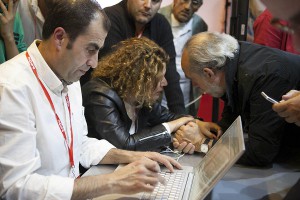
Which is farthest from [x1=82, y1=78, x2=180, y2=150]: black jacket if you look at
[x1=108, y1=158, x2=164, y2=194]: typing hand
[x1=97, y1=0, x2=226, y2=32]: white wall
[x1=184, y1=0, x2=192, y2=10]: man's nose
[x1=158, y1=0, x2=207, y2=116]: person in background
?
[x1=97, y1=0, x2=226, y2=32]: white wall

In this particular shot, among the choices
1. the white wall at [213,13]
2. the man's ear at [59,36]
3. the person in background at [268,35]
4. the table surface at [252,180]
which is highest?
the man's ear at [59,36]

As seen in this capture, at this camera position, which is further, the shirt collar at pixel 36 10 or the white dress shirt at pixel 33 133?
the shirt collar at pixel 36 10

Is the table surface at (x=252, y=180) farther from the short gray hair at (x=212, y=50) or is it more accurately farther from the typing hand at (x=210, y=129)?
the short gray hair at (x=212, y=50)

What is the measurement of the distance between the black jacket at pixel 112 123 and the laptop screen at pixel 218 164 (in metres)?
0.40

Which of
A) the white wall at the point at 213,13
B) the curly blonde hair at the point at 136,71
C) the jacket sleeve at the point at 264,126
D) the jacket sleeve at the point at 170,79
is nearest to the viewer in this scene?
the jacket sleeve at the point at 264,126

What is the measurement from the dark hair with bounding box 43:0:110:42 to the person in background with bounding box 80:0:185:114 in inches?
35.9

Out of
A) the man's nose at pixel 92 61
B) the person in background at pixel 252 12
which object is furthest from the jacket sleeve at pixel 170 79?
the man's nose at pixel 92 61

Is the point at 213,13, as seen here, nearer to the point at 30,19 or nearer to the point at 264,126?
the point at 30,19

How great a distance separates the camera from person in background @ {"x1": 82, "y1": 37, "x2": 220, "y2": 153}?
168cm

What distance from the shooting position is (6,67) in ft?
4.01

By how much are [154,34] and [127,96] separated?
2.52ft

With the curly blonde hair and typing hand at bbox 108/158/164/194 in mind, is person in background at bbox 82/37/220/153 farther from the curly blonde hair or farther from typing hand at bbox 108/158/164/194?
typing hand at bbox 108/158/164/194

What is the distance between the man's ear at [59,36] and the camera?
1258 millimetres

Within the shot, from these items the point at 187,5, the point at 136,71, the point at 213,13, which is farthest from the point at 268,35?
the point at 213,13
